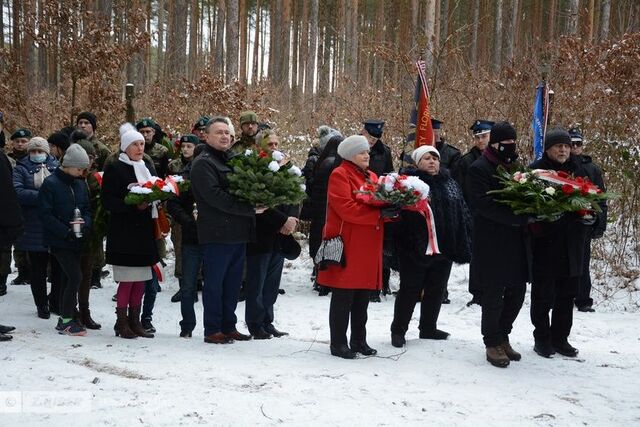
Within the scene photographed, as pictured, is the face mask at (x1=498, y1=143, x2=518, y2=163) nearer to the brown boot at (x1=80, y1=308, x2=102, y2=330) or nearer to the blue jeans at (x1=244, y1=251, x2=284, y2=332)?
the blue jeans at (x1=244, y1=251, x2=284, y2=332)

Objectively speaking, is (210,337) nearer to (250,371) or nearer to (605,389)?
(250,371)

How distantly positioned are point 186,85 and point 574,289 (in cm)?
1025

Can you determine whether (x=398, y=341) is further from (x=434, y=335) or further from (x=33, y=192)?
(x=33, y=192)

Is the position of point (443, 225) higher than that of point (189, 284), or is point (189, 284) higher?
point (443, 225)

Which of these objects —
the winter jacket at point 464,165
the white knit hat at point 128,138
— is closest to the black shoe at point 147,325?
the white knit hat at point 128,138

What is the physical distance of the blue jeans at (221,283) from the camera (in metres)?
6.63

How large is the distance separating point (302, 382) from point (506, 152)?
2768 mm

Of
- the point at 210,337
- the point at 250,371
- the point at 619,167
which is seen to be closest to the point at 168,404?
the point at 250,371

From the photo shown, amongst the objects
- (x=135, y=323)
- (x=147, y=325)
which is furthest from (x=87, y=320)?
(x=135, y=323)

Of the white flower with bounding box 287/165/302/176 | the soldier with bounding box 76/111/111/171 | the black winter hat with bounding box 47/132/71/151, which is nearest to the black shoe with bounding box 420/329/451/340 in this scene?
the white flower with bounding box 287/165/302/176

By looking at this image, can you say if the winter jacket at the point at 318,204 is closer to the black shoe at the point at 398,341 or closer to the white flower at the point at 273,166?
the white flower at the point at 273,166

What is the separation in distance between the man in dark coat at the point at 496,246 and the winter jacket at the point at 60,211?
157 inches

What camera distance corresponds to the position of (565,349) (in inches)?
266

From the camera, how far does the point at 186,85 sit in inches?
578
